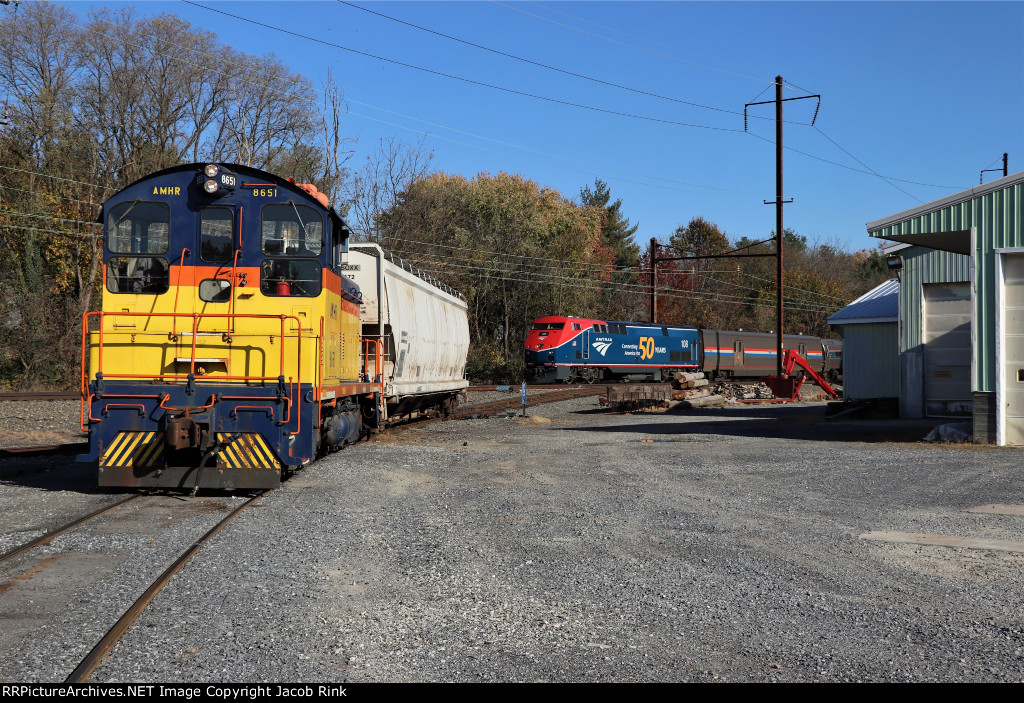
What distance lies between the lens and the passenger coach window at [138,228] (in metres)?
10.7

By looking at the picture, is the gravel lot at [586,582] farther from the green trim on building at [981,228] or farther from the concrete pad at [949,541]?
the green trim on building at [981,228]

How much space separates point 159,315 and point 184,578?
468 centimetres

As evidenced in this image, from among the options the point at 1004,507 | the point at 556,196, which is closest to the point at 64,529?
the point at 1004,507

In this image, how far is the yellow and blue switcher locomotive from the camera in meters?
9.99

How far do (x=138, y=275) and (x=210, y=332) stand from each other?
4.21 ft

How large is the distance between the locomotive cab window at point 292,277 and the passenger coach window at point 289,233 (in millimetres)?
128

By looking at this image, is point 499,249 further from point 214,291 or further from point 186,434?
point 186,434

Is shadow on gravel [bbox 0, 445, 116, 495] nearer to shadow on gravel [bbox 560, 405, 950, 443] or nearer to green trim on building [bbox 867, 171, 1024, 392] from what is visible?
shadow on gravel [bbox 560, 405, 950, 443]

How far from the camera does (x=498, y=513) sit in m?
9.36

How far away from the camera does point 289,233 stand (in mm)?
10742

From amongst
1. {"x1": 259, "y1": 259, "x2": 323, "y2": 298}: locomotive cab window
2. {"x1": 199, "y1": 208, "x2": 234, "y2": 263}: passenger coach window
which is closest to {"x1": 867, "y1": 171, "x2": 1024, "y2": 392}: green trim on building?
{"x1": 259, "y1": 259, "x2": 323, "y2": 298}: locomotive cab window

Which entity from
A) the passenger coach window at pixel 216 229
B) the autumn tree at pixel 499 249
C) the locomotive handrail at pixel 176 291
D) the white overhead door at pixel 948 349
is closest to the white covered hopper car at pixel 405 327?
the passenger coach window at pixel 216 229

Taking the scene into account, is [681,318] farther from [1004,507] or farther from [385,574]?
[385,574]
